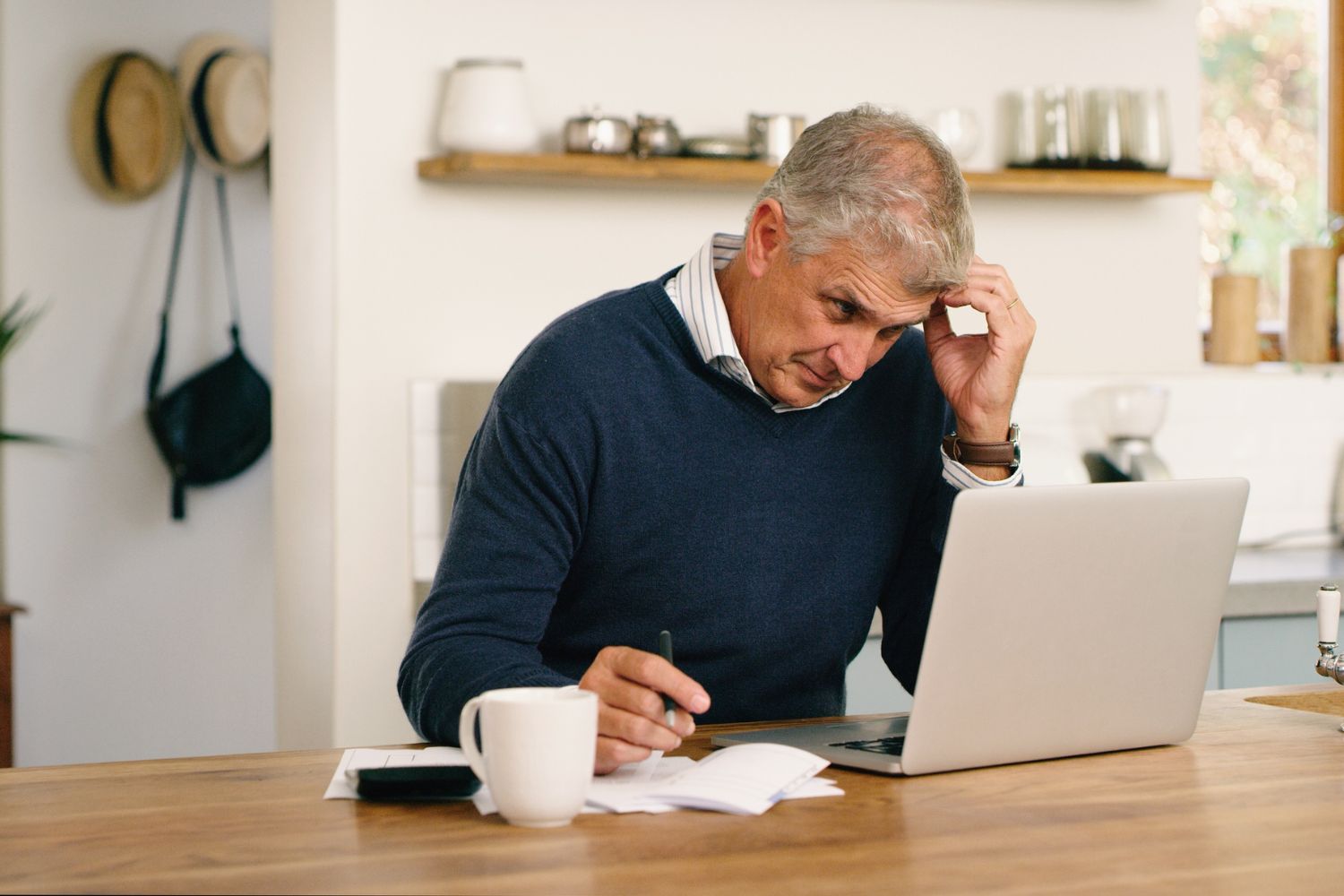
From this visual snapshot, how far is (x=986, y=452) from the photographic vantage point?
185 centimetres

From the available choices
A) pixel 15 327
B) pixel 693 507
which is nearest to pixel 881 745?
pixel 693 507

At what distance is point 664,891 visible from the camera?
1.03 metres

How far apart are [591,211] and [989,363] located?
1.49 metres

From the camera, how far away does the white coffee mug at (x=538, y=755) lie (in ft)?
3.78

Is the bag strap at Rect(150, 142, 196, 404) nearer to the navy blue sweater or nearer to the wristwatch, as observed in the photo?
the navy blue sweater

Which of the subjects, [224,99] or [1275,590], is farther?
[224,99]

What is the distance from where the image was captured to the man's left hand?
5.87ft

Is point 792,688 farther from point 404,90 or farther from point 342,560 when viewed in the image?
point 404,90

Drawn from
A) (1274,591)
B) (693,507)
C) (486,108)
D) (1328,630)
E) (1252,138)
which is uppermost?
(1252,138)

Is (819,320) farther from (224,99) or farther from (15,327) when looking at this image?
(224,99)

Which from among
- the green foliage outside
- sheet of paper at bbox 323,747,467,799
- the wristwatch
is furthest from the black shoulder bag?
sheet of paper at bbox 323,747,467,799

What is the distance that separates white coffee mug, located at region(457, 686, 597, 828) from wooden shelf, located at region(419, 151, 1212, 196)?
188 cm

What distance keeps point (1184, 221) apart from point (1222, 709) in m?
2.16

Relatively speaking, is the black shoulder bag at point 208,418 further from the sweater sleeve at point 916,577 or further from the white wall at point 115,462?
the sweater sleeve at point 916,577
